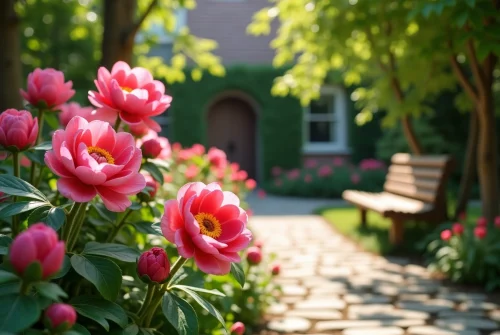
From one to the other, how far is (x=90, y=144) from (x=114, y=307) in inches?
16.5

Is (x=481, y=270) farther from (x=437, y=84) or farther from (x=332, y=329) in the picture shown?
(x=437, y=84)

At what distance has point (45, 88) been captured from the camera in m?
1.88

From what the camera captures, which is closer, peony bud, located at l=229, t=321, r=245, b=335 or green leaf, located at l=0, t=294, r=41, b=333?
green leaf, located at l=0, t=294, r=41, b=333

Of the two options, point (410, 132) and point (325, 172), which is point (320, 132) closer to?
point (325, 172)

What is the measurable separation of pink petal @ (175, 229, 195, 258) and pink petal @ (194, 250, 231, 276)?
2 centimetres

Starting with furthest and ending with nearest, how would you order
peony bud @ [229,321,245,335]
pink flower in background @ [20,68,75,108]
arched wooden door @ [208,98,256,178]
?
1. arched wooden door @ [208,98,256,178]
2. peony bud @ [229,321,245,335]
3. pink flower in background @ [20,68,75,108]

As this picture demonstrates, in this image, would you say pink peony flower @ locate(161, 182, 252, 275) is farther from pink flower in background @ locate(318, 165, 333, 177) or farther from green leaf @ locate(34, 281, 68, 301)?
pink flower in background @ locate(318, 165, 333, 177)

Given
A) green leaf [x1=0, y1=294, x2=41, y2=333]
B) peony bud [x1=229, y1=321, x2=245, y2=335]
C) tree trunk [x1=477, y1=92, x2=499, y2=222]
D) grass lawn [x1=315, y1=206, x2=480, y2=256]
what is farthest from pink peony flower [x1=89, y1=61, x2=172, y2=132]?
grass lawn [x1=315, y1=206, x2=480, y2=256]

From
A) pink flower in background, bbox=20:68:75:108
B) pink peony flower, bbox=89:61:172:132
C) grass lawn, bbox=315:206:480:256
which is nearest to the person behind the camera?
pink peony flower, bbox=89:61:172:132

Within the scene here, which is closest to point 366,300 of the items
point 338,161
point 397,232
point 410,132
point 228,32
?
point 397,232

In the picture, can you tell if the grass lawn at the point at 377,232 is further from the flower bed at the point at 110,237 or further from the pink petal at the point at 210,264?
the pink petal at the point at 210,264

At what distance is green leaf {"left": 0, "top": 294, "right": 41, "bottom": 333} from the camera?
3.28ft

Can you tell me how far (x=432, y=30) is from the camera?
556 cm

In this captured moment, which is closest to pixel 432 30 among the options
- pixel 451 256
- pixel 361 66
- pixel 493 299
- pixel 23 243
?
pixel 361 66
